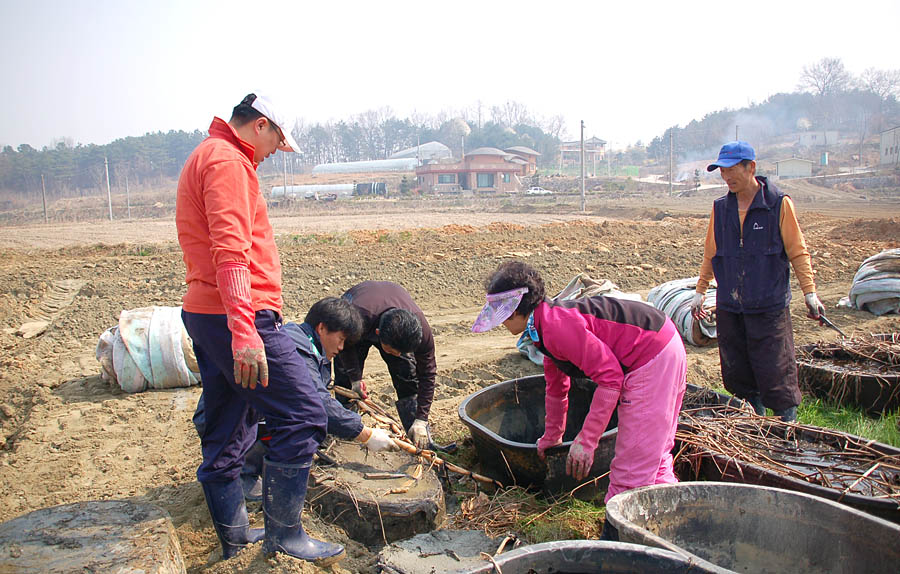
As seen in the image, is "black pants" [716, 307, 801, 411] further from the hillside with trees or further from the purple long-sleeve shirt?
the hillside with trees

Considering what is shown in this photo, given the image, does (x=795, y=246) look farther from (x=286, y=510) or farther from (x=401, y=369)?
(x=286, y=510)

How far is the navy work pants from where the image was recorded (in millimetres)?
2365

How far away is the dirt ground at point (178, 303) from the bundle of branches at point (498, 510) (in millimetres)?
485

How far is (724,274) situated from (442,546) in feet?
7.30

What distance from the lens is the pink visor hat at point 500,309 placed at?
2625 millimetres

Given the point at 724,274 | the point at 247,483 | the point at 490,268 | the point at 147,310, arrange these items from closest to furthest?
1. the point at 247,483
2. the point at 724,274
3. the point at 147,310
4. the point at 490,268

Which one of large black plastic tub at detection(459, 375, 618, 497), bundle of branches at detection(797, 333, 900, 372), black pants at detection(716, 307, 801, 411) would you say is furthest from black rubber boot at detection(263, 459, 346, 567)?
bundle of branches at detection(797, 333, 900, 372)

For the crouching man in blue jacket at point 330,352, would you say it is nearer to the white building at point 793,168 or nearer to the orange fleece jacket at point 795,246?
the orange fleece jacket at point 795,246

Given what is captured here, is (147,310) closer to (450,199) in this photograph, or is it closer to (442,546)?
(442,546)

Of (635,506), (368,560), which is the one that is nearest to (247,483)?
(368,560)

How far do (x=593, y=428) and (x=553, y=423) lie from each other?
384 millimetres

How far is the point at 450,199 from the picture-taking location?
4022cm

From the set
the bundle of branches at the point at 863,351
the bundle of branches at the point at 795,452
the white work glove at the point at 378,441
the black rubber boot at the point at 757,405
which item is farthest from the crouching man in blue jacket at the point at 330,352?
the bundle of branches at the point at 863,351

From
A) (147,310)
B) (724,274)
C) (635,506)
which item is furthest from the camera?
(147,310)
